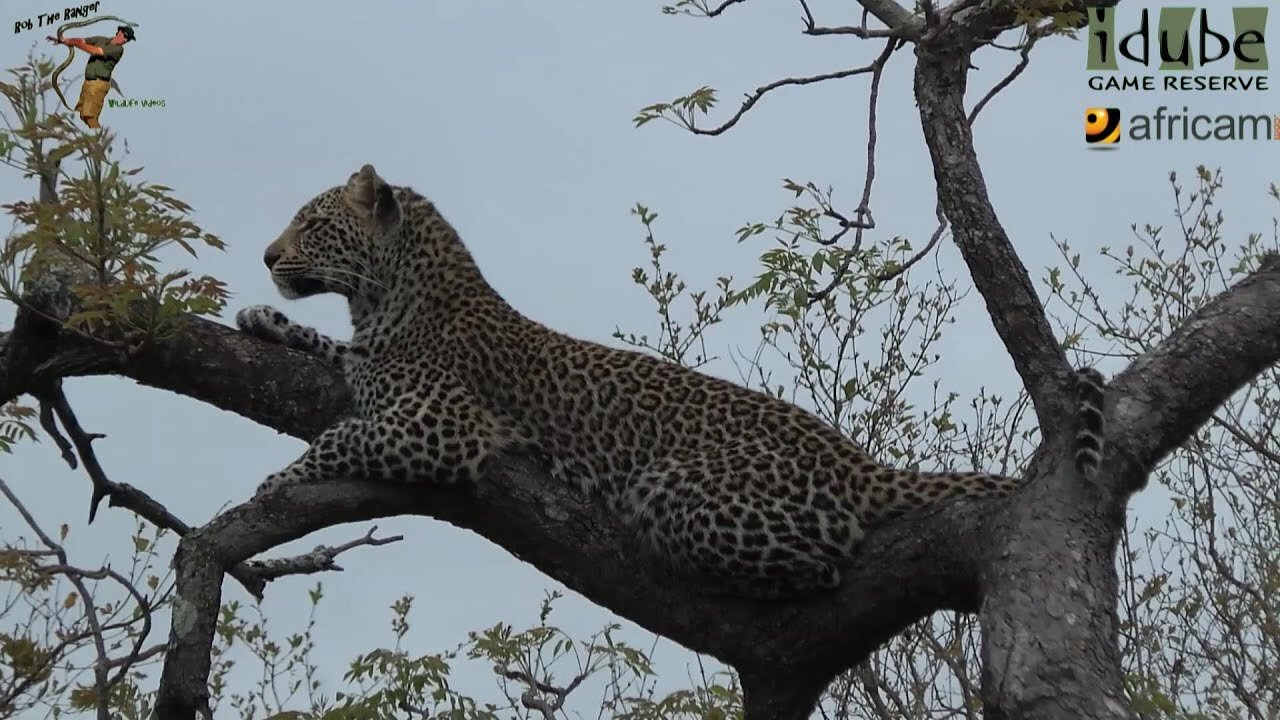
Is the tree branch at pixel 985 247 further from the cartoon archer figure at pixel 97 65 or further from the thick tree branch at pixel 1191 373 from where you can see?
the cartoon archer figure at pixel 97 65

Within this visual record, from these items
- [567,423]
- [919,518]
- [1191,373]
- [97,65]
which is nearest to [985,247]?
[1191,373]

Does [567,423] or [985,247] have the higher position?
[567,423]

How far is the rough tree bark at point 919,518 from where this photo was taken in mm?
5348

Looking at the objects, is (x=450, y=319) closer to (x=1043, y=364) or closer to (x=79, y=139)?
(x=79, y=139)

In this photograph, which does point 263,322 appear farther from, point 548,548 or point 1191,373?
point 1191,373

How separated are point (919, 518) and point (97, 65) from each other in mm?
4952

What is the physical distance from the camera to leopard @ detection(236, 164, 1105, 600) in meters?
6.61

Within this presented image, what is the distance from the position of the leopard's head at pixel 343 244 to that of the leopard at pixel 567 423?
0.01 m

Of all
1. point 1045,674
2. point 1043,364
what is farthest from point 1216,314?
point 1045,674

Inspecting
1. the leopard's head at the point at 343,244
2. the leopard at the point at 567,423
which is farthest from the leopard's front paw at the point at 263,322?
the leopard's head at the point at 343,244

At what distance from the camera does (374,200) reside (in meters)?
8.52

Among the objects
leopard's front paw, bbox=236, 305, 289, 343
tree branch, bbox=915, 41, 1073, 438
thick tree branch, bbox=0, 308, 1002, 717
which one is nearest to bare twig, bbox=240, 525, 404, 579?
thick tree branch, bbox=0, 308, 1002, 717

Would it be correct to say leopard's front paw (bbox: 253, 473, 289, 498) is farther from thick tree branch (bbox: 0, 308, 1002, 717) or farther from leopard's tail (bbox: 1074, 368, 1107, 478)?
leopard's tail (bbox: 1074, 368, 1107, 478)

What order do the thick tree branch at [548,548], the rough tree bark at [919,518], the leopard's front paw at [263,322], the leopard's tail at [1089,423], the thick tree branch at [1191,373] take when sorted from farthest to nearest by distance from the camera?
the leopard's front paw at [263,322]
the thick tree branch at [548,548]
the thick tree branch at [1191,373]
the leopard's tail at [1089,423]
the rough tree bark at [919,518]
